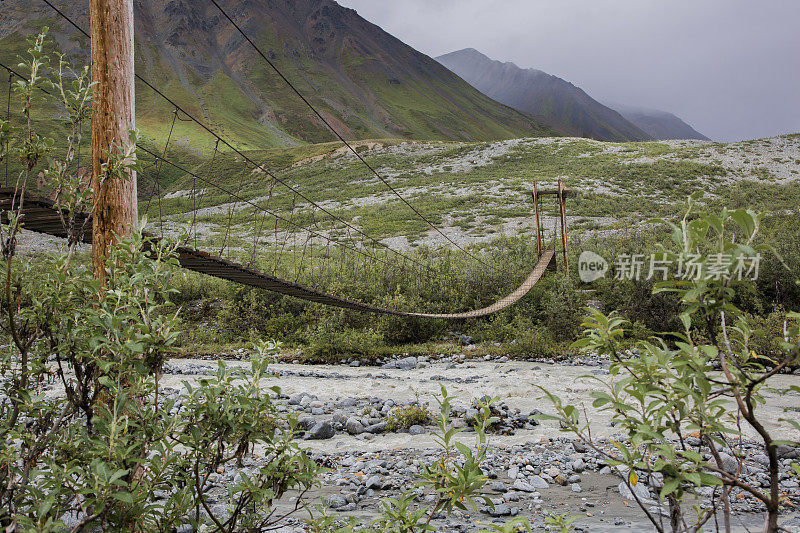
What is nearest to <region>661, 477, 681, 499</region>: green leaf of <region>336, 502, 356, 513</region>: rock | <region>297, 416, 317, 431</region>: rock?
<region>336, 502, 356, 513</region>: rock

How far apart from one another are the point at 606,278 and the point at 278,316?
22.2 ft

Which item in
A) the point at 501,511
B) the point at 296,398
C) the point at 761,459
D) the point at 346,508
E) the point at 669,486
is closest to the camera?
the point at 669,486

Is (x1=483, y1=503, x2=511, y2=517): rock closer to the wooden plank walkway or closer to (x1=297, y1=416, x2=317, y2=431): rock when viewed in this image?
(x1=297, y1=416, x2=317, y2=431): rock

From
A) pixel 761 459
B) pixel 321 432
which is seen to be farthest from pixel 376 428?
pixel 761 459

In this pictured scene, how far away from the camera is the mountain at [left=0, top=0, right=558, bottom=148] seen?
81212mm

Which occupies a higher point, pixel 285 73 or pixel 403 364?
pixel 285 73

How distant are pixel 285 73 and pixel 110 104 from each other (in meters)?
135

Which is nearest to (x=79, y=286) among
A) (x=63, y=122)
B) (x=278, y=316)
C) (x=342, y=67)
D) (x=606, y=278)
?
(x=63, y=122)

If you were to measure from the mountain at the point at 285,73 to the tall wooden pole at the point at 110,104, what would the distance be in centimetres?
5246

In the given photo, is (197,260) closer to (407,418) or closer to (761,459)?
(407,418)

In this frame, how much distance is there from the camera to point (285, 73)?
124438mm

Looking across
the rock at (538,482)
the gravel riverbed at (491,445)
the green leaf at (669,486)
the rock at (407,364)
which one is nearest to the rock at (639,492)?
the gravel riverbed at (491,445)

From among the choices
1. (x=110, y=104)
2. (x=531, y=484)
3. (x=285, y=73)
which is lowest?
(x=531, y=484)

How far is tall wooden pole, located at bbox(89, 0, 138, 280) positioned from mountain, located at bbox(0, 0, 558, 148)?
52457 mm
